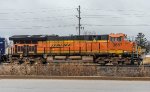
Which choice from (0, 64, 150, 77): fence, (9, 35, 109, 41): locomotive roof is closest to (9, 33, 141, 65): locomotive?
(9, 35, 109, 41): locomotive roof

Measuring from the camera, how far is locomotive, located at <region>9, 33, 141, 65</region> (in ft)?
113

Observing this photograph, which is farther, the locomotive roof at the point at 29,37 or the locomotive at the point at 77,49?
the locomotive roof at the point at 29,37

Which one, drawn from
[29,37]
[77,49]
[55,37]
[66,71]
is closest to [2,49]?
[29,37]

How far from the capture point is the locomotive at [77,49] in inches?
1358

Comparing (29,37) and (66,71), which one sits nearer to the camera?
(66,71)

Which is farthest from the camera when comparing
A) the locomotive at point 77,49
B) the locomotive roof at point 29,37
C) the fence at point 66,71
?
the locomotive roof at point 29,37

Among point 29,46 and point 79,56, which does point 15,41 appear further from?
point 79,56

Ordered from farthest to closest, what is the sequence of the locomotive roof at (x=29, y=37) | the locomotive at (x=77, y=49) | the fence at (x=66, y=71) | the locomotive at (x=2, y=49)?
the locomotive roof at (x=29, y=37)
the locomotive at (x=2, y=49)
the locomotive at (x=77, y=49)
the fence at (x=66, y=71)

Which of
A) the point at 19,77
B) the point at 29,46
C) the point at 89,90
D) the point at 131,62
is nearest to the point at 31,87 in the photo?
the point at 89,90

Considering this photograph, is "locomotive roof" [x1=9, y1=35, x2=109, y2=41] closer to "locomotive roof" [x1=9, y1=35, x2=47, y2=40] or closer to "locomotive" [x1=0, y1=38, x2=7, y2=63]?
"locomotive roof" [x1=9, y1=35, x2=47, y2=40]

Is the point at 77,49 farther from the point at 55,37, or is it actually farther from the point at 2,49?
the point at 2,49

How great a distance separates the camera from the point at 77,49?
3600cm

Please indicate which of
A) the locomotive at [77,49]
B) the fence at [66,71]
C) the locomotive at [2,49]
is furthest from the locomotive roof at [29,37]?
the fence at [66,71]

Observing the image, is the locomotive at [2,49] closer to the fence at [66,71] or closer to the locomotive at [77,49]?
the locomotive at [77,49]
